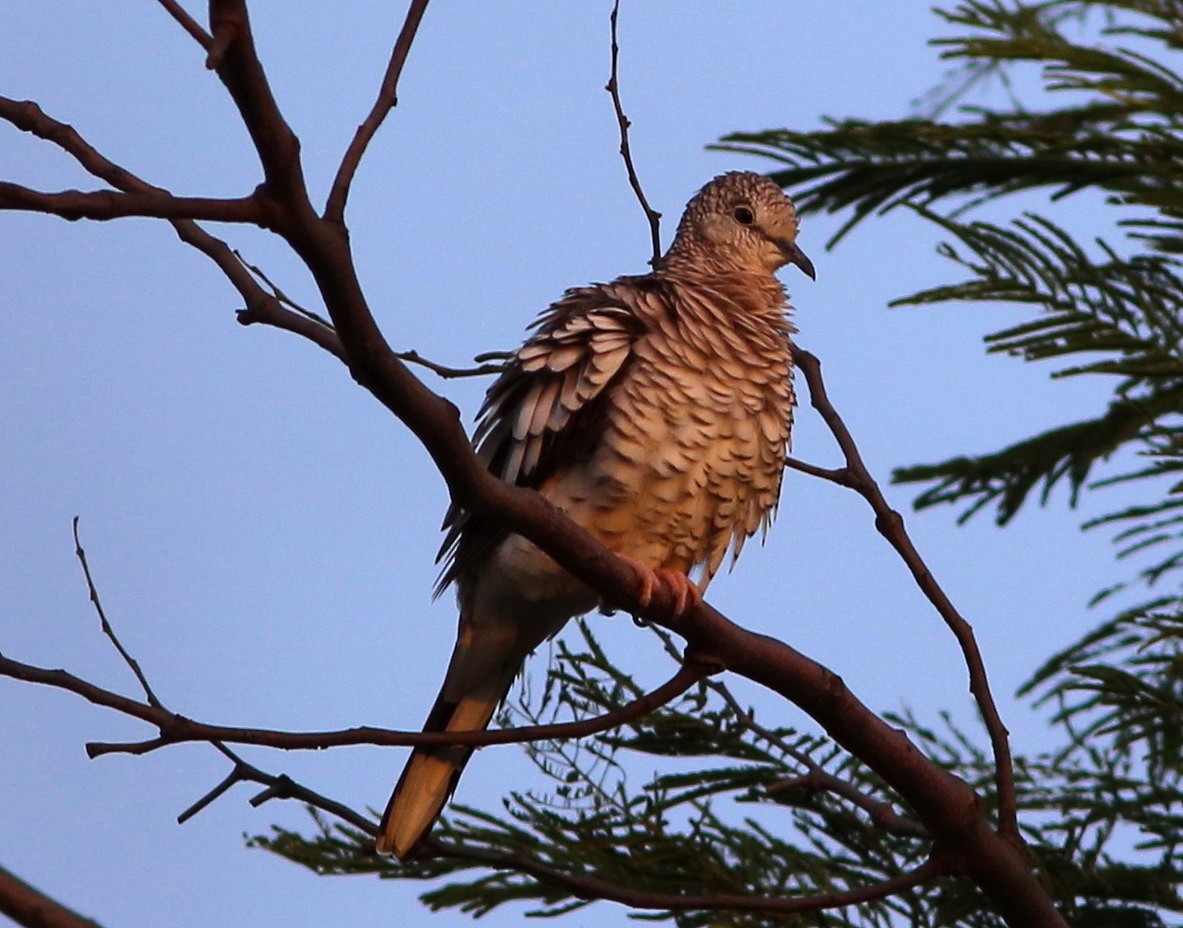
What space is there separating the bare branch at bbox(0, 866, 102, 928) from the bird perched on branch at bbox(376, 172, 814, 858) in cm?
203

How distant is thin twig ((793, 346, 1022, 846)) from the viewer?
3361 millimetres

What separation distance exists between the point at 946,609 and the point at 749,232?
1.94 m

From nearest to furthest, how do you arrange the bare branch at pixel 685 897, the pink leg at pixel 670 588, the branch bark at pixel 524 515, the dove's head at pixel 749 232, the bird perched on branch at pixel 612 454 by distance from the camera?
1. the branch bark at pixel 524 515
2. the bare branch at pixel 685 897
3. the pink leg at pixel 670 588
4. the bird perched on branch at pixel 612 454
5. the dove's head at pixel 749 232

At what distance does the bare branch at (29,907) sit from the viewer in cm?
216

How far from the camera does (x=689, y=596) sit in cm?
348

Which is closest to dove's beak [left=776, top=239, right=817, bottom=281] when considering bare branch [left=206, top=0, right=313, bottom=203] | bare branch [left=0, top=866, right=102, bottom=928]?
bare branch [left=206, top=0, right=313, bottom=203]

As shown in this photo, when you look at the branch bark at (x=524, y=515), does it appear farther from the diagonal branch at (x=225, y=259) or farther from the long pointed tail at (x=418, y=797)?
the long pointed tail at (x=418, y=797)

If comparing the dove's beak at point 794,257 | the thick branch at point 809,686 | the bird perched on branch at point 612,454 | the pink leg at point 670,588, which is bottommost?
the thick branch at point 809,686

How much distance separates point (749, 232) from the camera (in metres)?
5.08

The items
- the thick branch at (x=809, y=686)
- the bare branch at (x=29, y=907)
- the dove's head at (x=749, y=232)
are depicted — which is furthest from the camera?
the dove's head at (x=749, y=232)

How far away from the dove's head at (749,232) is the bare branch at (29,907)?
326cm

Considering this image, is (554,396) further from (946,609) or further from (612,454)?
(946,609)

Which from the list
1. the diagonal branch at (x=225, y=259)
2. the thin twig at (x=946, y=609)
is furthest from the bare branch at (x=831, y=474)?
the diagonal branch at (x=225, y=259)

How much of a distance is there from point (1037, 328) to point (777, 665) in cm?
126
